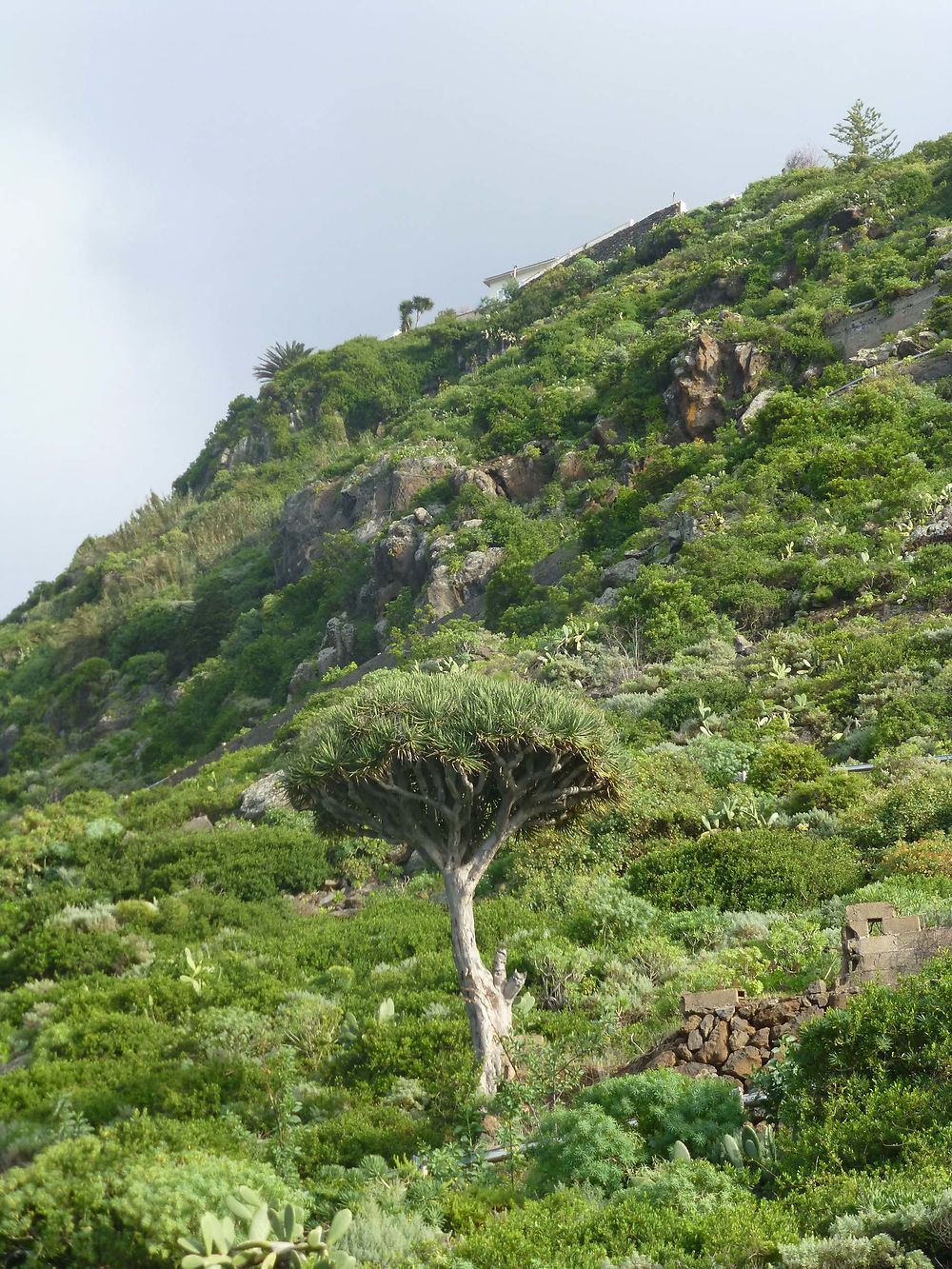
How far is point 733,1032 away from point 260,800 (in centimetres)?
1502

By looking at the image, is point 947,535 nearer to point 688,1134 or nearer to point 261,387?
point 688,1134

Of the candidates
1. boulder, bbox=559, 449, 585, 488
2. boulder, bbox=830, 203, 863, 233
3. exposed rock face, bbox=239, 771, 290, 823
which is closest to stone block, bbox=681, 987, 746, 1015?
exposed rock face, bbox=239, 771, 290, 823

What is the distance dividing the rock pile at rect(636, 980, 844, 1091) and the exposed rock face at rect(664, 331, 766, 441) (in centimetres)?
2492

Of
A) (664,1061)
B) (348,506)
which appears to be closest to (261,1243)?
(664,1061)

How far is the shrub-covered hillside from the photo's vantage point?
22.7 feet

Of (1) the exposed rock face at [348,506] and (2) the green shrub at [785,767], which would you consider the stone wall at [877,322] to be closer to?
(1) the exposed rock face at [348,506]

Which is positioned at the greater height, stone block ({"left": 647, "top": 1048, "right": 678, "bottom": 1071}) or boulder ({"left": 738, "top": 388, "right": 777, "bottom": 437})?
boulder ({"left": 738, "top": 388, "right": 777, "bottom": 437})


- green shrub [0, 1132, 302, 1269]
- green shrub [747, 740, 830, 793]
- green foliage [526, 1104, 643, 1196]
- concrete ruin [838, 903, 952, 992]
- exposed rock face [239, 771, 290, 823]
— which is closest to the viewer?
green shrub [0, 1132, 302, 1269]

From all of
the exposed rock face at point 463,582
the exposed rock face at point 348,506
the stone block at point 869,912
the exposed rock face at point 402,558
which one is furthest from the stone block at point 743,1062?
the exposed rock face at point 348,506

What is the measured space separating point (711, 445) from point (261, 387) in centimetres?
3853

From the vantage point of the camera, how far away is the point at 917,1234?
5668 millimetres

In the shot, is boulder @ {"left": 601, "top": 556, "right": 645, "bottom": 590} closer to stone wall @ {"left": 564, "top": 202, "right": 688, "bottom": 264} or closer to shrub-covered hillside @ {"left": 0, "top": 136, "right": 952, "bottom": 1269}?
shrub-covered hillside @ {"left": 0, "top": 136, "right": 952, "bottom": 1269}

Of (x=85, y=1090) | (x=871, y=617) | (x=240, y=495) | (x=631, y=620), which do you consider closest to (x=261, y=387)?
(x=240, y=495)

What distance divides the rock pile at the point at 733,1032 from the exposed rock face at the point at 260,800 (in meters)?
13.0
